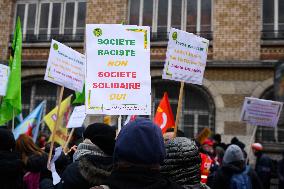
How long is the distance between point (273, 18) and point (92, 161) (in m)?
10.6

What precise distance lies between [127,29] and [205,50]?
1.13m

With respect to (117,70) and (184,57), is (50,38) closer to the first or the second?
(184,57)

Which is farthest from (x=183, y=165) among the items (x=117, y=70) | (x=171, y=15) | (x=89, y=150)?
(x=171, y=15)

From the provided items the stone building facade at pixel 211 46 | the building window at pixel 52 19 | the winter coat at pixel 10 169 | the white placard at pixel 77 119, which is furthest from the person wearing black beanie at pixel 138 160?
the building window at pixel 52 19

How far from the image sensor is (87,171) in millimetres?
2754

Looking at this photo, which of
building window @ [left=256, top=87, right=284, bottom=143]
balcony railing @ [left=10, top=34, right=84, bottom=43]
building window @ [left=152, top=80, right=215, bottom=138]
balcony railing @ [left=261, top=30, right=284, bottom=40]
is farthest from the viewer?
balcony railing @ [left=10, top=34, right=84, bottom=43]

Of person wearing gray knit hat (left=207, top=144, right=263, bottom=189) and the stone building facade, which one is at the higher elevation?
the stone building facade

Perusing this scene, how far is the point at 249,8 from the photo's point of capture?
1205 centimetres

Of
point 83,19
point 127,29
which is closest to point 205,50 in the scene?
point 127,29

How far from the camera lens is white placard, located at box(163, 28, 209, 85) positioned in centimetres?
466

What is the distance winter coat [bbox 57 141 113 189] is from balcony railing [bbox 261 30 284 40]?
10040 millimetres

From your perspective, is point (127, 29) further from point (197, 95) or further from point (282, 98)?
point (197, 95)

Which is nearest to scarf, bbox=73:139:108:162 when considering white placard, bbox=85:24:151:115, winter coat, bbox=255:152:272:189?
white placard, bbox=85:24:151:115

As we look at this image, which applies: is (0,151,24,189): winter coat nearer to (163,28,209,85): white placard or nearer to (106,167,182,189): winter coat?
(163,28,209,85): white placard
